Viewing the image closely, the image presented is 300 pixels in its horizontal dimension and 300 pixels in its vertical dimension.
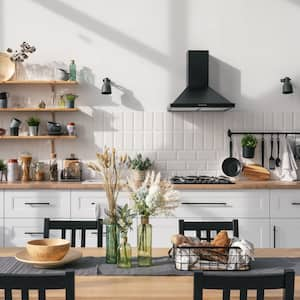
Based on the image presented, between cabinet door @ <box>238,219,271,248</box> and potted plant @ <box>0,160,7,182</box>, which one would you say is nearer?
cabinet door @ <box>238,219,271,248</box>

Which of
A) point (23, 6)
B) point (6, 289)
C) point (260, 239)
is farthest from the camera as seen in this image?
point (23, 6)

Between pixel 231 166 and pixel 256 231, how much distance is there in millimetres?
773

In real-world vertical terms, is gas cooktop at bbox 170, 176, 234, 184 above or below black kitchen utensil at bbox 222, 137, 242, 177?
below

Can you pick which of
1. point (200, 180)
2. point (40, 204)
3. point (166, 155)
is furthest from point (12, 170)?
point (200, 180)

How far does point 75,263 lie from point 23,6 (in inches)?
135

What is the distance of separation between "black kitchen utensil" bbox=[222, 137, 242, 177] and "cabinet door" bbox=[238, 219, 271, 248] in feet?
2.11

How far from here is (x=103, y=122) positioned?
553 cm

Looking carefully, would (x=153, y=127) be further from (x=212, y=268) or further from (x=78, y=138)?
(x=212, y=268)

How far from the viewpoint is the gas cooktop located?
5016 millimetres

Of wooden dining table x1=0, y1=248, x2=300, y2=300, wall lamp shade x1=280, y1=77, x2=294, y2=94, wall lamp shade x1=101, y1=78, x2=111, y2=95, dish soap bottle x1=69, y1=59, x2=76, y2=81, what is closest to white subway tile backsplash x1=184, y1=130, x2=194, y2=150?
wall lamp shade x1=101, y1=78, x2=111, y2=95

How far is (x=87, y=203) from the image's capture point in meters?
4.92

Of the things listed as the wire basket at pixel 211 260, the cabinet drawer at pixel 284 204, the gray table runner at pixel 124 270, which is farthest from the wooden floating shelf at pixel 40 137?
the wire basket at pixel 211 260

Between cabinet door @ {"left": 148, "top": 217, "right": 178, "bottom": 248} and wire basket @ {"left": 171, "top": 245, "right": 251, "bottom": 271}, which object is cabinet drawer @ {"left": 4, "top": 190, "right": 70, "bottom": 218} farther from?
wire basket @ {"left": 171, "top": 245, "right": 251, "bottom": 271}

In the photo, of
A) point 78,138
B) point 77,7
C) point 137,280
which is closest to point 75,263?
point 137,280
